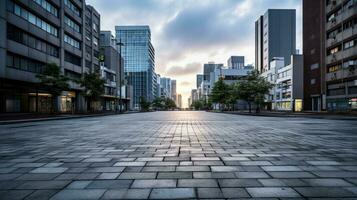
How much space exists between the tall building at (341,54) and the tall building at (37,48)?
5114 centimetres

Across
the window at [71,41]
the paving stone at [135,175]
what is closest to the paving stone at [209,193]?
the paving stone at [135,175]

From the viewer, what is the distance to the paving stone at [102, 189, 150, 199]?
3.54 m

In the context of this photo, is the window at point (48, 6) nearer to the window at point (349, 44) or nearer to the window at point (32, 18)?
the window at point (32, 18)

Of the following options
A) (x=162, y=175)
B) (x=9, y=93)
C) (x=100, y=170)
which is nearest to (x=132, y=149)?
(x=100, y=170)

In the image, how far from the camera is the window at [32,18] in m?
32.5

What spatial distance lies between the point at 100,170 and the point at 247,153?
13.1ft

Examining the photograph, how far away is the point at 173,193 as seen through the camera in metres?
3.69

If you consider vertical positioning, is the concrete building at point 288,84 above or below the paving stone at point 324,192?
above

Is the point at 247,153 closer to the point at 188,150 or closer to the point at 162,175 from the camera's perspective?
the point at 188,150

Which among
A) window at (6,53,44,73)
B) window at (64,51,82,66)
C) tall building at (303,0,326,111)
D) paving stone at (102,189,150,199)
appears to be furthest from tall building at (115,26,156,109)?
paving stone at (102,189,150,199)

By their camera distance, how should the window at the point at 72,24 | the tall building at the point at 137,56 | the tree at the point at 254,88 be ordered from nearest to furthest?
the tree at the point at 254,88 < the window at the point at 72,24 < the tall building at the point at 137,56

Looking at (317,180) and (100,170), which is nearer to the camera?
(317,180)

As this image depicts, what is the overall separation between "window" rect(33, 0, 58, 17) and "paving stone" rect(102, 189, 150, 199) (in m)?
42.0

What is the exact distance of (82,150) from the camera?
7.39m
